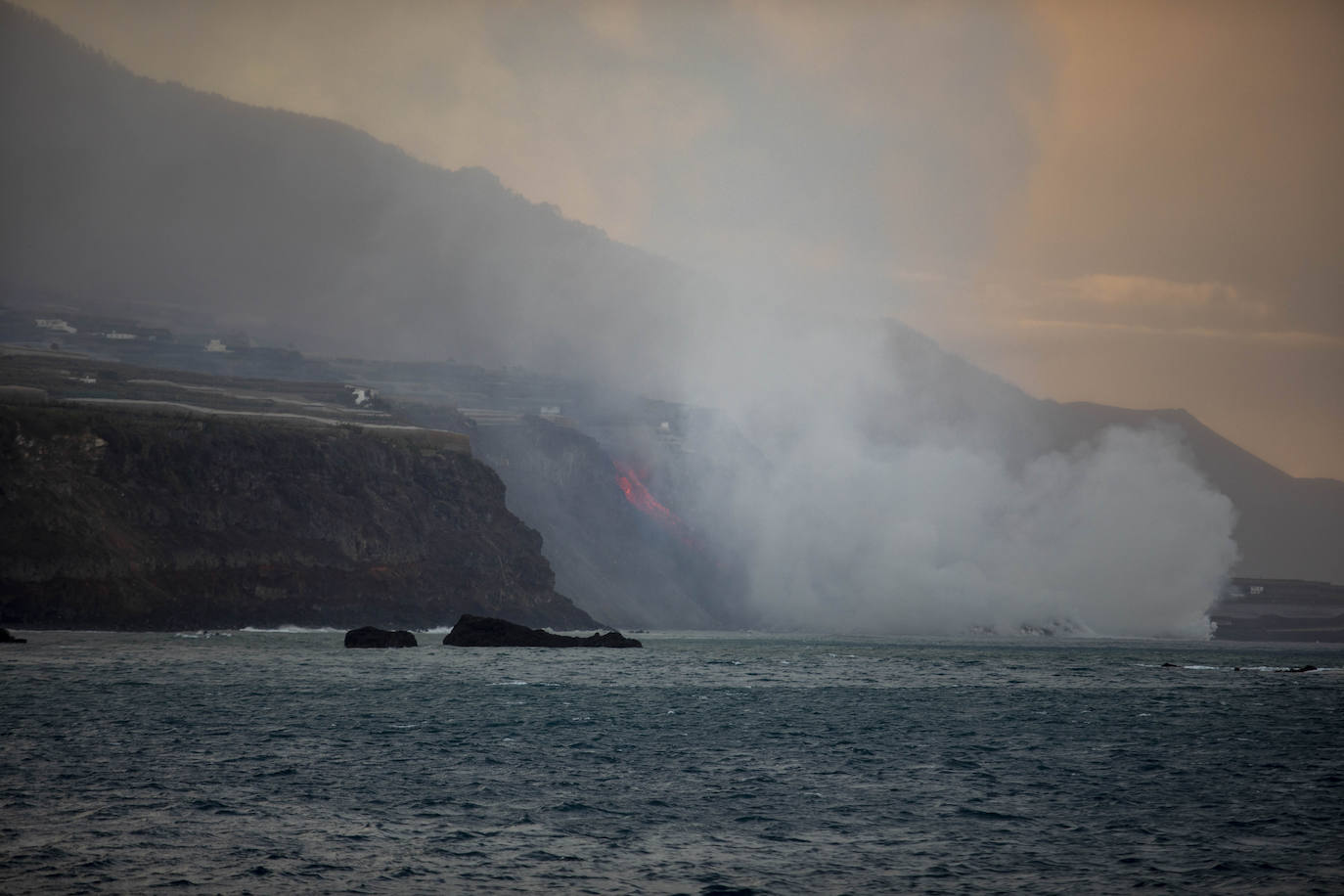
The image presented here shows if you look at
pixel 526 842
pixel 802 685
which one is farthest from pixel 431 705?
pixel 526 842

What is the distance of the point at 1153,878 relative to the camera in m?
37.3

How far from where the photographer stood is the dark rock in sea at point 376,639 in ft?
589

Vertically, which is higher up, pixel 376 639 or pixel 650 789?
pixel 650 789

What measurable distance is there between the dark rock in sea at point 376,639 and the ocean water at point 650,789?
69178mm

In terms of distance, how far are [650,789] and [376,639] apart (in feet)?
441

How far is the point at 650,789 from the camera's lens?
53406mm

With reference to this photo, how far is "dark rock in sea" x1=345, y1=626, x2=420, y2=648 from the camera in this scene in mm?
179500

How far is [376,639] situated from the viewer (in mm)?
181000

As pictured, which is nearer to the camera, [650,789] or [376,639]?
[650,789]

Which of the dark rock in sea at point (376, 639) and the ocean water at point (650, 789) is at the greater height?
the ocean water at point (650, 789)

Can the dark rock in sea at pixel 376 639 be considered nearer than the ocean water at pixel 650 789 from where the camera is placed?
No

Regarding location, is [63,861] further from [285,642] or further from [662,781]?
[285,642]

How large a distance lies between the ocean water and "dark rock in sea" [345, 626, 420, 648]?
2724 inches

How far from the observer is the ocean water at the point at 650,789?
123 ft
